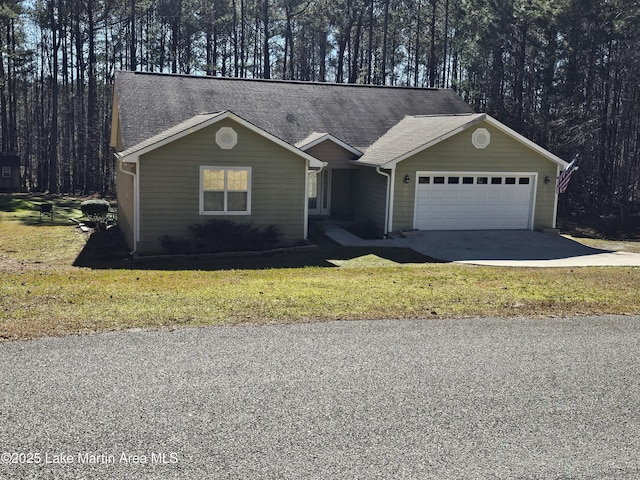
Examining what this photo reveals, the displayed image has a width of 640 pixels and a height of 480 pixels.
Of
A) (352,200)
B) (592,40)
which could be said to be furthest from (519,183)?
(592,40)

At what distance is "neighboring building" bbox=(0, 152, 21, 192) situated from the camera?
1617 inches

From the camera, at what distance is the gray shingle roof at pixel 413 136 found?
68.0ft

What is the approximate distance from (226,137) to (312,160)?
261 cm

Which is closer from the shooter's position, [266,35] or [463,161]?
[463,161]

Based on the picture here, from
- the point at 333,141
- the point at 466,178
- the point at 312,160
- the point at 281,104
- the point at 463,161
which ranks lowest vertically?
the point at 466,178

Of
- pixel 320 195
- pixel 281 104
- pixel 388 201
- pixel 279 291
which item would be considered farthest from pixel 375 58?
pixel 279 291

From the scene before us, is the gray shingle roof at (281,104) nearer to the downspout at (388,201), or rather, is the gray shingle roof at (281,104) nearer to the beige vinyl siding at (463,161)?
the downspout at (388,201)

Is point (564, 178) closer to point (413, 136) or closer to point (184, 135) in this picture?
point (413, 136)

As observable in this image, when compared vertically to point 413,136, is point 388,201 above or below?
below

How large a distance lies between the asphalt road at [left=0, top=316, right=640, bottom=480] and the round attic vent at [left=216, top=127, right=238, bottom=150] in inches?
413

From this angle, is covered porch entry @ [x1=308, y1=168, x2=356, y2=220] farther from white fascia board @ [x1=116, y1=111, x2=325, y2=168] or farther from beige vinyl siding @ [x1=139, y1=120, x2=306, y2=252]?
white fascia board @ [x1=116, y1=111, x2=325, y2=168]

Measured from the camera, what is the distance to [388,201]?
20.9 meters

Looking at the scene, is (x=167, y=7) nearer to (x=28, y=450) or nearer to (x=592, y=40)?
(x=592, y=40)

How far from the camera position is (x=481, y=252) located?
19141 mm
